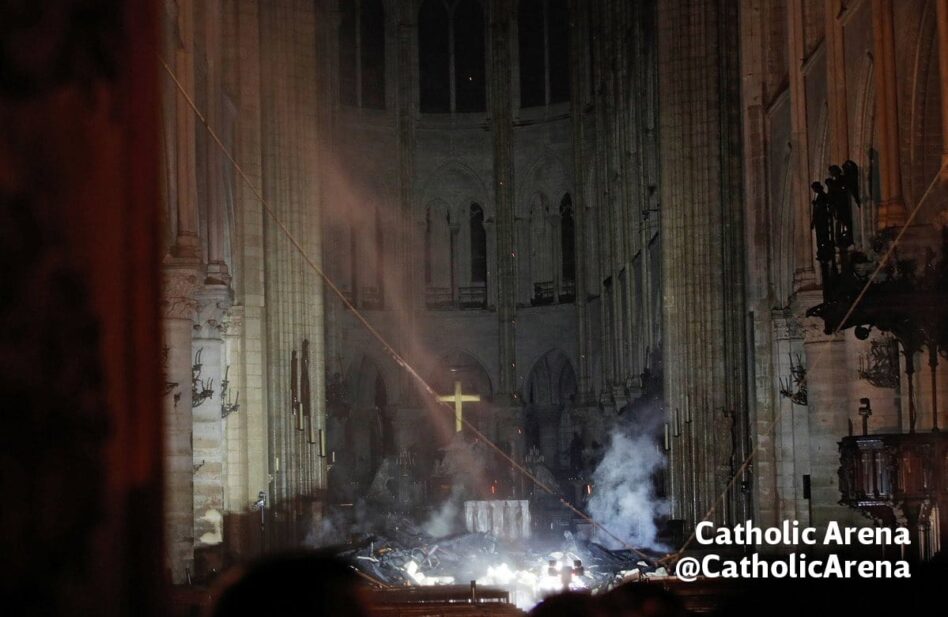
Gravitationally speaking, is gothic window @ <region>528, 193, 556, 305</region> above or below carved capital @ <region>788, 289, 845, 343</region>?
above

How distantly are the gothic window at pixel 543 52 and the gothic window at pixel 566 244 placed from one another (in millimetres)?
3219

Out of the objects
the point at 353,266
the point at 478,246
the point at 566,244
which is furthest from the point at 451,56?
the point at 353,266

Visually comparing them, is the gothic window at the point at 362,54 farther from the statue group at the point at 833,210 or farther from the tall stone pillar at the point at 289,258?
the statue group at the point at 833,210

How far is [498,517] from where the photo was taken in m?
32.3

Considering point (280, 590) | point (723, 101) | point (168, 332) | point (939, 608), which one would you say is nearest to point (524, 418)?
point (723, 101)

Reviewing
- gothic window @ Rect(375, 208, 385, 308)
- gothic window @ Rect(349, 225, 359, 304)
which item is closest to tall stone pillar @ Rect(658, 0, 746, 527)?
gothic window @ Rect(349, 225, 359, 304)

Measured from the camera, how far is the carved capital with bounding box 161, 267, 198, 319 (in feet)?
55.3

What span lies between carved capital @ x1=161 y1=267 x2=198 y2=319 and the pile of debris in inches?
254

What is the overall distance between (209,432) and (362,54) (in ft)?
78.8

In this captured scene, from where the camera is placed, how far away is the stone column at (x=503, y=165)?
43.5 m

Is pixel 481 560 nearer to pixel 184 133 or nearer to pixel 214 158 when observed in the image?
pixel 214 158

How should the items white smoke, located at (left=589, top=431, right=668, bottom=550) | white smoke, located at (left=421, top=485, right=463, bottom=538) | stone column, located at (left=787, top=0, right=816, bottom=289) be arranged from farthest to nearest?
1. white smoke, located at (left=421, top=485, right=463, bottom=538)
2. white smoke, located at (left=589, top=431, right=668, bottom=550)
3. stone column, located at (left=787, top=0, right=816, bottom=289)

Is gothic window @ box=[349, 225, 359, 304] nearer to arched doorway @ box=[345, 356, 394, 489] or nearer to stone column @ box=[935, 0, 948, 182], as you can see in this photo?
arched doorway @ box=[345, 356, 394, 489]

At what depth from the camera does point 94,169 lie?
1062 mm
